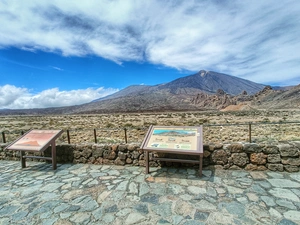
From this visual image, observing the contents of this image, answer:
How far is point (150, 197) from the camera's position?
316 cm

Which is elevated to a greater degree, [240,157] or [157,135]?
[157,135]

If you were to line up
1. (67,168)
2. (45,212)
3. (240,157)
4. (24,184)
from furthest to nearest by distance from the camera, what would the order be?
(67,168) → (240,157) → (24,184) → (45,212)

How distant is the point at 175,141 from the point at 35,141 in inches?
140

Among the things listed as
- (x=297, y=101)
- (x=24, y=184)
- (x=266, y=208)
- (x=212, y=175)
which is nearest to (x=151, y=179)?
(x=212, y=175)

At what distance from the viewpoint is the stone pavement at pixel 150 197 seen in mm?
2609

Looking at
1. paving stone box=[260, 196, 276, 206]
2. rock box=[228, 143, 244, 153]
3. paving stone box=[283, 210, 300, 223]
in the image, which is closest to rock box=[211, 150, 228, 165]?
rock box=[228, 143, 244, 153]

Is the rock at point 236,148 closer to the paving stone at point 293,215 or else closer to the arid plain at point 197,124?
the arid plain at point 197,124

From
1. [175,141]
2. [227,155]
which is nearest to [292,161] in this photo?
[227,155]

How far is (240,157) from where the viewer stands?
418 centimetres

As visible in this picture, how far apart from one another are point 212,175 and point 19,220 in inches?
137

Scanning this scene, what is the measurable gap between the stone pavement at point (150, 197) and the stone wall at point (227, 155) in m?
0.23

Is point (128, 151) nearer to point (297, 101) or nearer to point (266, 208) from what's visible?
point (266, 208)

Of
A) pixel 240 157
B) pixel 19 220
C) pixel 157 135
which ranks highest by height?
pixel 157 135

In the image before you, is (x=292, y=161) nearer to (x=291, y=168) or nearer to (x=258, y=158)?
(x=291, y=168)
